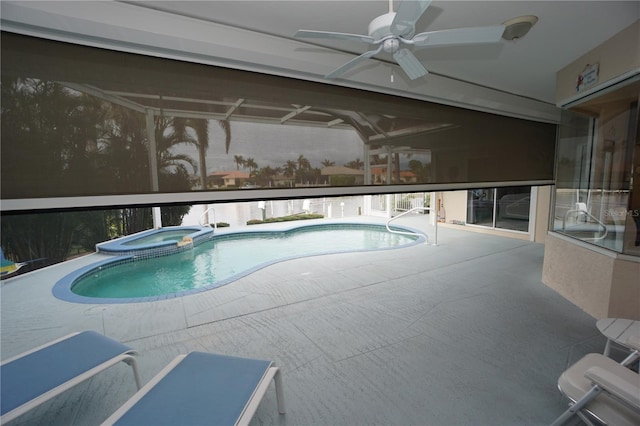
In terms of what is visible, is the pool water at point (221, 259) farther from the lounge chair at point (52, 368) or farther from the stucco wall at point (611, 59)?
the stucco wall at point (611, 59)

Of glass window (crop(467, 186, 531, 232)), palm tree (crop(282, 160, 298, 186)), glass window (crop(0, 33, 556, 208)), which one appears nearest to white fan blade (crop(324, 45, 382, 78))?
glass window (crop(0, 33, 556, 208))

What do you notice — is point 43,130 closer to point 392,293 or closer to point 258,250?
point 392,293

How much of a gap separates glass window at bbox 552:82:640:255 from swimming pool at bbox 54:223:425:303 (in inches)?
143

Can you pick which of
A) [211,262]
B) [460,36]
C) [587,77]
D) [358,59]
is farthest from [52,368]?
[587,77]

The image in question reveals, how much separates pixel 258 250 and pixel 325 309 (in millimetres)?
5199

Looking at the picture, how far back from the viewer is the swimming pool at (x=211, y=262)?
5529mm

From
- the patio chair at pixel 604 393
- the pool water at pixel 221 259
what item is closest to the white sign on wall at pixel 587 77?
the patio chair at pixel 604 393

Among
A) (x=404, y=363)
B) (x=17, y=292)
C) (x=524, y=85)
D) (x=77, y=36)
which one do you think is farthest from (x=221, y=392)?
(x=524, y=85)

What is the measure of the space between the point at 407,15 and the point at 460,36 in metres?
0.47

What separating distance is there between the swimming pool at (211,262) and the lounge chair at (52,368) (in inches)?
80.2

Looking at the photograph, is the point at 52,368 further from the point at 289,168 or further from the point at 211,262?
the point at 211,262

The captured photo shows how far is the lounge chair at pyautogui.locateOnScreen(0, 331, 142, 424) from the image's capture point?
68.6 inches

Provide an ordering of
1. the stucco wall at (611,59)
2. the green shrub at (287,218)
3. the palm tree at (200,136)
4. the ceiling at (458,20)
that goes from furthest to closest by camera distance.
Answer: the green shrub at (287,218) < the stucco wall at (611,59) < the palm tree at (200,136) < the ceiling at (458,20)

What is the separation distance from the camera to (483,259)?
591cm
